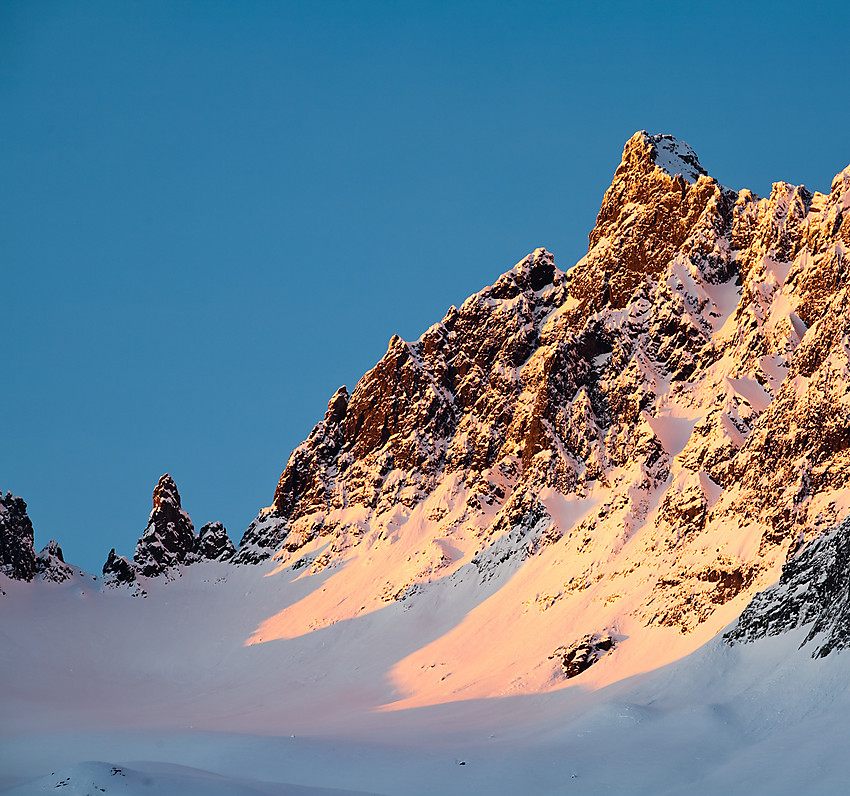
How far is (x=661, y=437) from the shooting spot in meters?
163

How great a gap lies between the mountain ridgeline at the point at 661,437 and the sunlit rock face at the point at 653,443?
0.31 metres

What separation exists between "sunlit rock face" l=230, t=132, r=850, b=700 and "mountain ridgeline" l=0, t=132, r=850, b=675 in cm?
31

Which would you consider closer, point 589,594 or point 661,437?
point 589,594

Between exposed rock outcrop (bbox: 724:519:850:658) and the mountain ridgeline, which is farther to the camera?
the mountain ridgeline

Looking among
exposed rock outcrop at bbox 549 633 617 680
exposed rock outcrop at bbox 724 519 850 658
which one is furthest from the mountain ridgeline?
exposed rock outcrop at bbox 724 519 850 658

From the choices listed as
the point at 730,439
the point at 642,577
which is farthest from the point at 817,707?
the point at 730,439

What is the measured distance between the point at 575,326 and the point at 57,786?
5365 inches

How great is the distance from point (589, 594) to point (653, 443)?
27130 mm

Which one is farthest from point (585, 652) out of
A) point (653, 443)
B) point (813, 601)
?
point (653, 443)

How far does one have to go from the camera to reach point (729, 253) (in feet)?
614

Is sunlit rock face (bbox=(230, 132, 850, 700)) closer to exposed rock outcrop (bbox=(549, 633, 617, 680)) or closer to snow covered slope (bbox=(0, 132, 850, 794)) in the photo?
snow covered slope (bbox=(0, 132, 850, 794))

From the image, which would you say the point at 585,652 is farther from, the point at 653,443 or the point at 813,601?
the point at 653,443

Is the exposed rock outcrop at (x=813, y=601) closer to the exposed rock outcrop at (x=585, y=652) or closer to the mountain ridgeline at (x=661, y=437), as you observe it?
the mountain ridgeline at (x=661, y=437)

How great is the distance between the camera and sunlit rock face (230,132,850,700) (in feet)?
421
